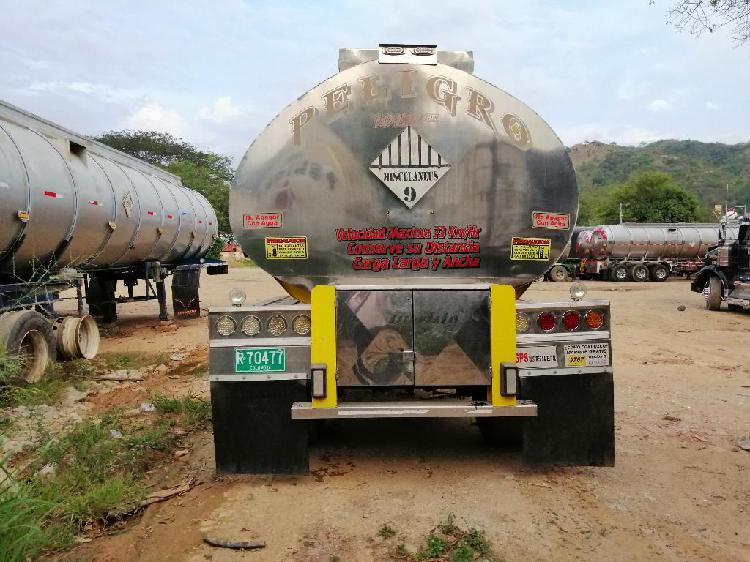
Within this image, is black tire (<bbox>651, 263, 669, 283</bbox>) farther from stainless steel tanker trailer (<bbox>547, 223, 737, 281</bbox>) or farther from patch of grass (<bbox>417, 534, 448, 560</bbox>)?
patch of grass (<bbox>417, 534, 448, 560</bbox>)

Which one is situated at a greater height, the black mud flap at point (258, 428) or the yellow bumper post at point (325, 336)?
the yellow bumper post at point (325, 336)

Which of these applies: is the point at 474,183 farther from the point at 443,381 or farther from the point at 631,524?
the point at 631,524

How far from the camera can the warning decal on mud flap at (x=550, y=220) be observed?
181 inches

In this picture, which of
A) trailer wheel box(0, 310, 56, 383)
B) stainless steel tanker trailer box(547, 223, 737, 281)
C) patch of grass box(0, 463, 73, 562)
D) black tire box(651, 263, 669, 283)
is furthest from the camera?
black tire box(651, 263, 669, 283)

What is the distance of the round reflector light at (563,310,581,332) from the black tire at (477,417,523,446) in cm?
92

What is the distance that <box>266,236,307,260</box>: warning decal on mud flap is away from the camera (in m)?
4.58

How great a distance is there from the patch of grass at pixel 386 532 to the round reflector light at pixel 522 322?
1.47m

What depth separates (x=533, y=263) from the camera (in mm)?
4672

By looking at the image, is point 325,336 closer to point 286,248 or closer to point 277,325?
point 277,325

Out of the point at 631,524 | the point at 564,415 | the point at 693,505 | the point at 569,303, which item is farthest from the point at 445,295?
the point at 693,505

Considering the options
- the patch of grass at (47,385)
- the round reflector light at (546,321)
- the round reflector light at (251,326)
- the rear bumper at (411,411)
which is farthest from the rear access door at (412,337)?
the patch of grass at (47,385)

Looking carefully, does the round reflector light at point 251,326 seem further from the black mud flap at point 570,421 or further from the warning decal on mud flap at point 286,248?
the black mud flap at point 570,421

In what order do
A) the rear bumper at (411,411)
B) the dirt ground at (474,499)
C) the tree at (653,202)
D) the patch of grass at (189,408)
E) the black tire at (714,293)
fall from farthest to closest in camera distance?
the tree at (653,202) < the black tire at (714,293) < the patch of grass at (189,408) < the rear bumper at (411,411) < the dirt ground at (474,499)

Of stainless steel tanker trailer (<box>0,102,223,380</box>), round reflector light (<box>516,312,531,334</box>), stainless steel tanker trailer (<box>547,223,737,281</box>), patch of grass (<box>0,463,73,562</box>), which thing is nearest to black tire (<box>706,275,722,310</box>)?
stainless steel tanker trailer (<box>0,102,223,380</box>)
